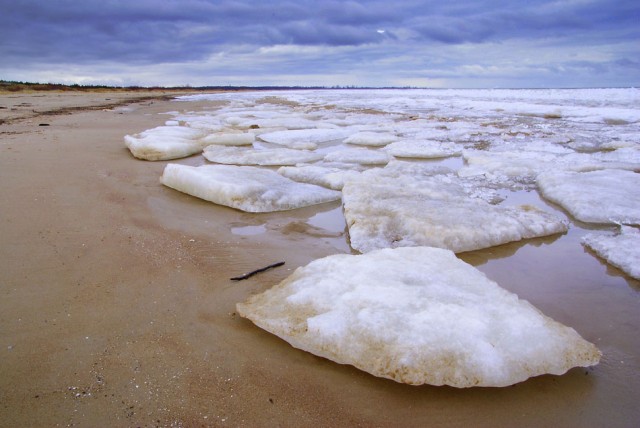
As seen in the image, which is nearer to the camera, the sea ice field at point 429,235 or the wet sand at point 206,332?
the wet sand at point 206,332

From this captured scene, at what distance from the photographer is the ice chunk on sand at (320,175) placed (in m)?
4.82

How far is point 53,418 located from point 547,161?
6.85m

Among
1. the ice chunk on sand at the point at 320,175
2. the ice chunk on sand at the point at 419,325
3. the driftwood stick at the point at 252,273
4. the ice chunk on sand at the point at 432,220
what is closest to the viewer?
the ice chunk on sand at the point at 419,325

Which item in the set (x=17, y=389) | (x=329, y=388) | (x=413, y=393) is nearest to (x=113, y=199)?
(x=17, y=389)

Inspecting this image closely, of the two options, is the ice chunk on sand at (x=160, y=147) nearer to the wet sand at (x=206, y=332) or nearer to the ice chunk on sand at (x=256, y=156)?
the ice chunk on sand at (x=256, y=156)

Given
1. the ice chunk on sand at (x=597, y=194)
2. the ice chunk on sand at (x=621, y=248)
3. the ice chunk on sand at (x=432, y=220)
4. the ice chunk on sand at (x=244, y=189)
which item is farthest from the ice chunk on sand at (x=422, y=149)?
the ice chunk on sand at (x=621, y=248)

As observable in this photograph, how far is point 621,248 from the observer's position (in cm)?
295

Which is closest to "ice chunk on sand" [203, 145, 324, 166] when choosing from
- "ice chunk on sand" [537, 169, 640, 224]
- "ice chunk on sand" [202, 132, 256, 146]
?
"ice chunk on sand" [202, 132, 256, 146]

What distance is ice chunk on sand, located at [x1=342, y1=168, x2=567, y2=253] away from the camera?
10.2 feet

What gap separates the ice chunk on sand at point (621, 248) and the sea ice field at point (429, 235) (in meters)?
0.01

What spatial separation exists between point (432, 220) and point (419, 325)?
1.64 metres

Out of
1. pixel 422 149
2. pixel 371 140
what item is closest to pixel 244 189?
pixel 422 149

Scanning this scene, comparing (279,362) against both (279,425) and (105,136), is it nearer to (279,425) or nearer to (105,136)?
(279,425)

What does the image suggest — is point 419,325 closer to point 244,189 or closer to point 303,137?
point 244,189
